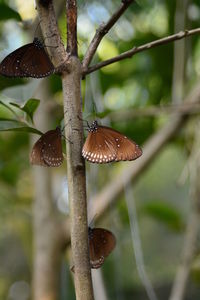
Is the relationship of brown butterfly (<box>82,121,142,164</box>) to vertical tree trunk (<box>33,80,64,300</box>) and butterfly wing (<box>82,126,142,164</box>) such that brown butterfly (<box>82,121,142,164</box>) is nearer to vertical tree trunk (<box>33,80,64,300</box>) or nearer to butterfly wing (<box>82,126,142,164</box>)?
butterfly wing (<box>82,126,142,164</box>)

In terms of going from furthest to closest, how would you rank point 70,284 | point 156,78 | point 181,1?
point 70,284
point 156,78
point 181,1

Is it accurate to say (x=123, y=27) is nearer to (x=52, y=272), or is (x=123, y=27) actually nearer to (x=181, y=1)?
(x=181, y=1)

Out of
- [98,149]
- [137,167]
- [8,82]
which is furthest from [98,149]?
[137,167]

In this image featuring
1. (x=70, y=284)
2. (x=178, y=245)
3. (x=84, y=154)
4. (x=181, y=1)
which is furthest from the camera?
(x=178, y=245)

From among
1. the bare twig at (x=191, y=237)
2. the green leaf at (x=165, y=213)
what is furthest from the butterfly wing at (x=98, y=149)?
the green leaf at (x=165, y=213)

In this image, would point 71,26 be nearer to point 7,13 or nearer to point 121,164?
point 7,13

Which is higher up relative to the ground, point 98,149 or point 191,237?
point 98,149

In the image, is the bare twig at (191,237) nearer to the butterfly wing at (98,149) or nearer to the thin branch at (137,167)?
the thin branch at (137,167)

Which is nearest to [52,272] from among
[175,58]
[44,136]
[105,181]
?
[105,181]

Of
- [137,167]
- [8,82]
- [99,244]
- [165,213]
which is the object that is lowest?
[165,213]
